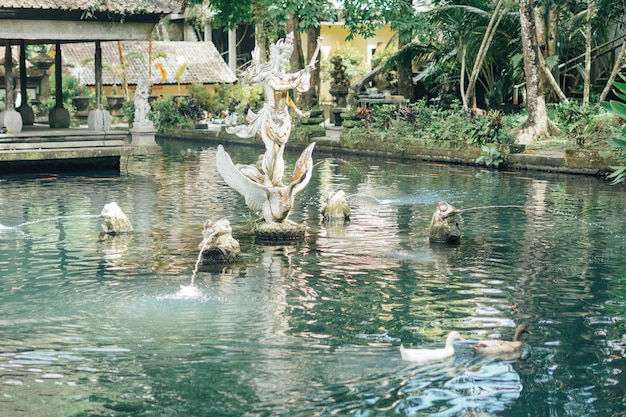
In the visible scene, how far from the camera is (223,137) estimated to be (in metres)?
33.9

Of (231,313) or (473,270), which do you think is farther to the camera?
(473,270)

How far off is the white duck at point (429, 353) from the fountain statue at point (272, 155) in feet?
17.9

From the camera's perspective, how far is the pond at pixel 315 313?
750cm

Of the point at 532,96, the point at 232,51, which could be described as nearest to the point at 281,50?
the point at 532,96

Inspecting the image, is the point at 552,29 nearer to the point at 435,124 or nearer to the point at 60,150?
the point at 435,124

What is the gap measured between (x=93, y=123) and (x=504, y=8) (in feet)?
35.9

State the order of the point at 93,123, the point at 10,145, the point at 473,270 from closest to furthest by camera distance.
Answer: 1. the point at 473,270
2. the point at 10,145
3. the point at 93,123

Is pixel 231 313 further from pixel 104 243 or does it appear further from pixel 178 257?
pixel 104 243

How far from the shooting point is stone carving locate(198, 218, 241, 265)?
12.1 m

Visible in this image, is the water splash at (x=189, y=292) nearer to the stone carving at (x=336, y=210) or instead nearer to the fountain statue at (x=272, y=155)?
the fountain statue at (x=272, y=155)

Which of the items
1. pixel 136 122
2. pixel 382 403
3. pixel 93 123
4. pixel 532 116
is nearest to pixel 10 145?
pixel 93 123

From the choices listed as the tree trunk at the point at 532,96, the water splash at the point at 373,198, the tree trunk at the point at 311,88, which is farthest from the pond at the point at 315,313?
the tree trunk at the point at 311,88

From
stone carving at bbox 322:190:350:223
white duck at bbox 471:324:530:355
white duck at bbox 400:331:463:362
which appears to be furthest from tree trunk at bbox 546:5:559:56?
white duck at bbox 400:331:463:362

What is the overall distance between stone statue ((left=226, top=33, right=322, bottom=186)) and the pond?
1.13 m
